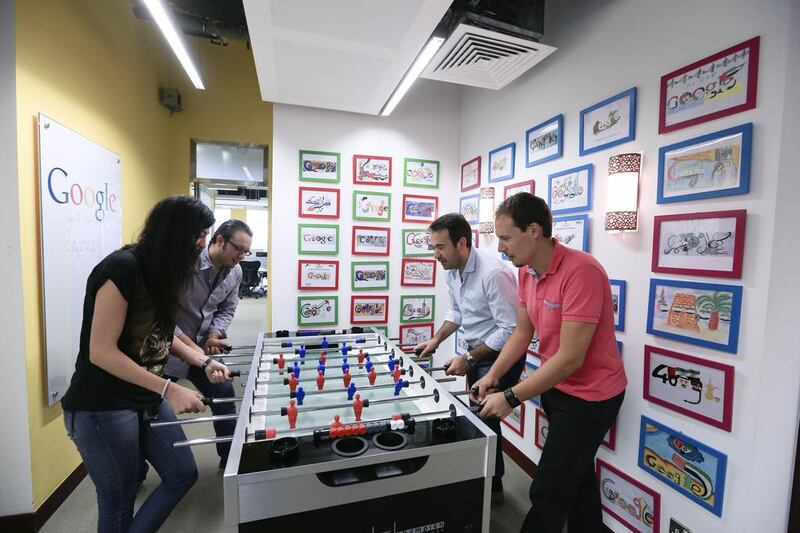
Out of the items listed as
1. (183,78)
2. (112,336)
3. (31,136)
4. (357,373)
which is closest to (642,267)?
(357,373)

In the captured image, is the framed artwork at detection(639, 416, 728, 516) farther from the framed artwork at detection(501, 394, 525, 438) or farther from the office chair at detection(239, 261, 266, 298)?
the office chair at detection(239, 261, 266, 298)

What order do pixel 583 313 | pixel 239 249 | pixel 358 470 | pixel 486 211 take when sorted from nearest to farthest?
pixel 358 470
pixel 583 313
pixel 239 249
pixel 486 211

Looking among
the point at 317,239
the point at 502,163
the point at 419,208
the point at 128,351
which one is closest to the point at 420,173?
the point at 419,208

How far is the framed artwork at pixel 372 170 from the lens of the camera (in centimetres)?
362

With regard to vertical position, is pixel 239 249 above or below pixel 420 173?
below

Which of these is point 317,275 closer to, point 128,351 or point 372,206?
point 372,206

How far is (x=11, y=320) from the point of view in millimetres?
1901

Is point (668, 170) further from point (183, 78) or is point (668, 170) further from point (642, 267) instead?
point (183, 78)

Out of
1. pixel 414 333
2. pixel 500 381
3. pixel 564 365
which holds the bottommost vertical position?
pixel 414 333

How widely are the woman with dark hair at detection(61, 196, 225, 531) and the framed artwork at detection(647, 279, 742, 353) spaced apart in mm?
2049

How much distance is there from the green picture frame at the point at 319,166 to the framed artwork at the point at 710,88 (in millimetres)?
2608

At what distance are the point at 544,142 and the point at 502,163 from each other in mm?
520

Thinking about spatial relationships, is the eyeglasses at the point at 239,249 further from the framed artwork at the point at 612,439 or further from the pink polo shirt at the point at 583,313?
the framed artwork at the point at 612,439

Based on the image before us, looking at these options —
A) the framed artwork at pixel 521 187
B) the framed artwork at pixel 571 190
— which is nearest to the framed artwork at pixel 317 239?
the framed artwork at pixel 521 187
